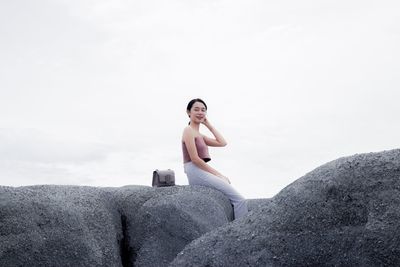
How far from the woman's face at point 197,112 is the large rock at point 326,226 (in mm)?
3777

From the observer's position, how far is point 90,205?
7945 mm

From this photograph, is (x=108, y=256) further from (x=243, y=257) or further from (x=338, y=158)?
(x=338, y=158)

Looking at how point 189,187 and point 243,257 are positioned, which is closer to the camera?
point 243,257

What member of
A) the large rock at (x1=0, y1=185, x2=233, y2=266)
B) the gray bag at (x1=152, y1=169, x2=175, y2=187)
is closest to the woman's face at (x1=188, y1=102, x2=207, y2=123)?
the gray bag at (x1=152, y1=169, x2=175, y2=187)

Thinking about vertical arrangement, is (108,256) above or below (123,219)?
below

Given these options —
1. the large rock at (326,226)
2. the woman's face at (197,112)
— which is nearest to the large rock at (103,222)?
the woman's face at (197,112)

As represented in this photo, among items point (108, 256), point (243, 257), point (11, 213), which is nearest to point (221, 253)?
point (243, 257)

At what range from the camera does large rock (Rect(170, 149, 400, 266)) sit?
5.07 metres

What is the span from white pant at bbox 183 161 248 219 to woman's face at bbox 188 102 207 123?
Answer: 78 centimetres

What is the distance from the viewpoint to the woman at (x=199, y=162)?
29.6ft

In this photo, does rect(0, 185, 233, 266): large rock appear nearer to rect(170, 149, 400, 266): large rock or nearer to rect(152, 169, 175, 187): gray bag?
rect(152, 169, 175, 187): gray bag

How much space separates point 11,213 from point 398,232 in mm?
4815

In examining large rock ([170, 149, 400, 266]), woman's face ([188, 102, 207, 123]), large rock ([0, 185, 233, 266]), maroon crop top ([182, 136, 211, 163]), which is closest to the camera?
large rock ([170, 149, 400, 266])

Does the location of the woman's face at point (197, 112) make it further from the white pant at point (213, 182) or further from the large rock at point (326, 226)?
the large rock at point (326, 226)
